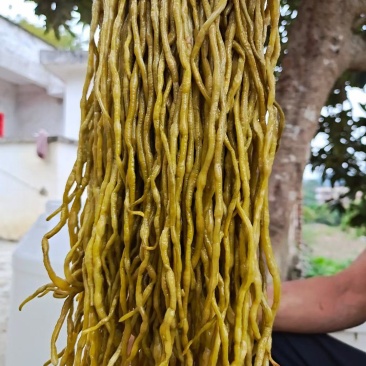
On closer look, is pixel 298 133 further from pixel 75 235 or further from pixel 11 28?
pixel 11 28

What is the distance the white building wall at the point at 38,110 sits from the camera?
A: 6.32 metres

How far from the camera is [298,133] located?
133 cm

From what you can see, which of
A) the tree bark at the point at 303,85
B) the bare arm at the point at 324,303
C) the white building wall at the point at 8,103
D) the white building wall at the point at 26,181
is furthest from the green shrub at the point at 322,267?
the white building wall at the point at 8,103

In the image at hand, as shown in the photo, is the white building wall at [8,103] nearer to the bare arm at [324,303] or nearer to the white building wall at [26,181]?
the white building wall at [26,181]

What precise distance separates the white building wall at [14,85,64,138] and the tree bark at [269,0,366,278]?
Answer: 5.19 meters

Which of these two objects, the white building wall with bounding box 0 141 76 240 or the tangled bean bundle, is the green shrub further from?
the tangled bean bundle

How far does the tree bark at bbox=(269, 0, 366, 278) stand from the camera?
1327 millimetres

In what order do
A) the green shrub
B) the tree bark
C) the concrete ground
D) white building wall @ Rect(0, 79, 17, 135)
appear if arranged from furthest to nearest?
white building wall @ Rect(0, 79, 17, 135), the green shrub, the concrete ground, the tree bark

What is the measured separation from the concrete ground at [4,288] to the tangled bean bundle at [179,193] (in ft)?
4.13

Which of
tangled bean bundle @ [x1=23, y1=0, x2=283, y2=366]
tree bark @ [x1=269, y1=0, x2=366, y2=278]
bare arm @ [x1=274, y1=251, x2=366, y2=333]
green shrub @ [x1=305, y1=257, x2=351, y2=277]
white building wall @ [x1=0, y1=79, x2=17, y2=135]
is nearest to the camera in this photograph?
tangled bean bundle @ [x1=23, y1=0, x2=283, y2=366]

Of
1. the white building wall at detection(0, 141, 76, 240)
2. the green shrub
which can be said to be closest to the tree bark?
the green shrub

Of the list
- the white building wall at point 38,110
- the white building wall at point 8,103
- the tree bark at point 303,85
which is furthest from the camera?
the white building wall at point 38,110

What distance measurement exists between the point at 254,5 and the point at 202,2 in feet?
0.17

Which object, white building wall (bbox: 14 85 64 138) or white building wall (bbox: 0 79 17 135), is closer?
white building wall (bbox: 0 79 17 135)
